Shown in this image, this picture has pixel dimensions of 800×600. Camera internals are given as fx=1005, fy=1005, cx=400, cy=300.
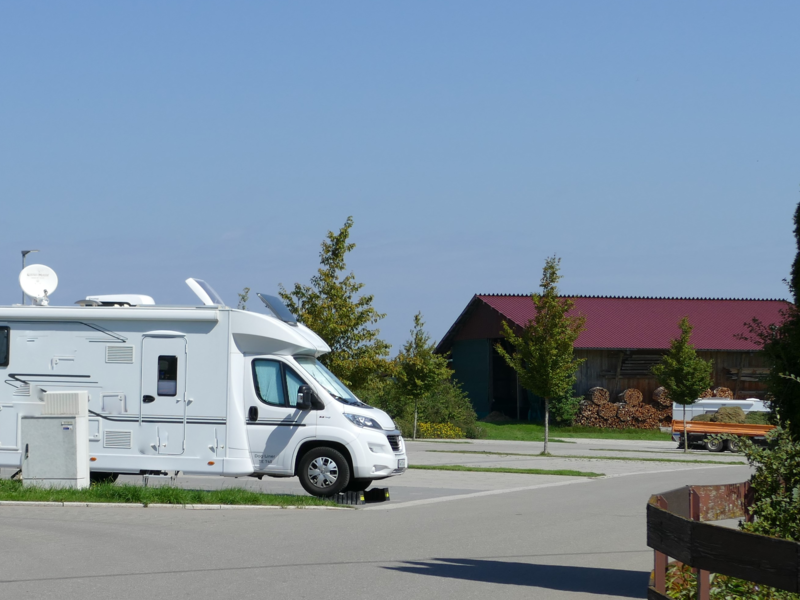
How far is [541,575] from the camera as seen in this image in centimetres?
903

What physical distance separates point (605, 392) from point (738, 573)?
144ft

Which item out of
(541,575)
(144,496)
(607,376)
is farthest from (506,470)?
(607,376)

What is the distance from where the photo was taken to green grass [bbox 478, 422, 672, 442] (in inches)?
1720

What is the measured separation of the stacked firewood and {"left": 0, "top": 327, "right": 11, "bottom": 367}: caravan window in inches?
1406

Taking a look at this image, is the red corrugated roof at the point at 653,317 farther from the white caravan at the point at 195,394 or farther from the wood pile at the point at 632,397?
the white caravan at the point at 195,394

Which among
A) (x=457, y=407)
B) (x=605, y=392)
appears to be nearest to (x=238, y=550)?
(x=457, y=407)

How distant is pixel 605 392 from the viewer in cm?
4881

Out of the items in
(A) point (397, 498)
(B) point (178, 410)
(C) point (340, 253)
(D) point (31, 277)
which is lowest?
(A) point (397, 498)

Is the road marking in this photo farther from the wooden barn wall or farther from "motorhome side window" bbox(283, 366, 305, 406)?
the wooden barn wall

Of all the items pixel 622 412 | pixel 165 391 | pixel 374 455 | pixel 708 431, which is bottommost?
pixel 708 431

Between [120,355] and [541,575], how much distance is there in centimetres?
915

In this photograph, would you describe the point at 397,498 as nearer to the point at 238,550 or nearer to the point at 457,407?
the point at 238,550

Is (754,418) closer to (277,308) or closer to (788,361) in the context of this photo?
(277,308)

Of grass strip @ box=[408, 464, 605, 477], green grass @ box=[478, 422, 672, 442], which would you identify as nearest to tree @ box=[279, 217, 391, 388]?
grass strip @ box=[408, 464, 605, 477]
